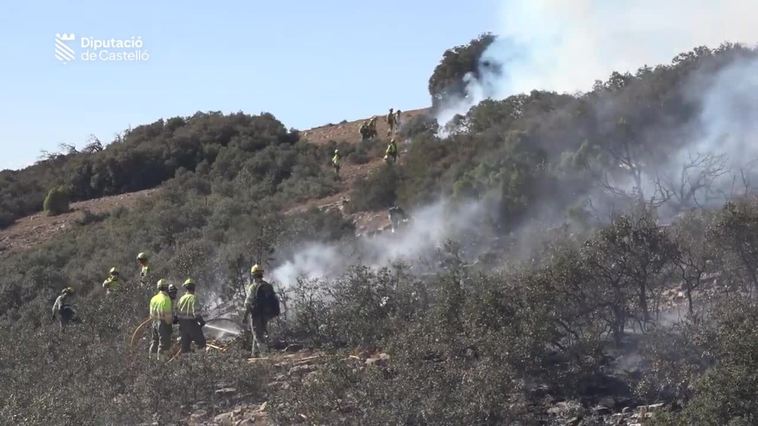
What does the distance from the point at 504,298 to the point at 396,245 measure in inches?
420

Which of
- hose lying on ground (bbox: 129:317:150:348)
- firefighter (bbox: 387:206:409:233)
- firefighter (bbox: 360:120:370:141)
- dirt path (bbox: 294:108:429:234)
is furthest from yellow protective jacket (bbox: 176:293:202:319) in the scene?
firefighter (bbox: 360:120:370:141)

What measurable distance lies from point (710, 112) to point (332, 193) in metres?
11.9

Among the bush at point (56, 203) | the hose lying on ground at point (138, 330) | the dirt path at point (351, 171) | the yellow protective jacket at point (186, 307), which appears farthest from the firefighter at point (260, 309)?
the bush at point (56, 203)

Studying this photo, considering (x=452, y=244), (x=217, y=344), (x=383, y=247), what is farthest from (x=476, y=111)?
(x=217, y=344)

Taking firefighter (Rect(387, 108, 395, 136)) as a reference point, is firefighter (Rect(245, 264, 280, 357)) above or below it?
below

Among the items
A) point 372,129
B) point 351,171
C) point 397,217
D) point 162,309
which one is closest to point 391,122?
point 372,129

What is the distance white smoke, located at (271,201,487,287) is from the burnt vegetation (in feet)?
1.67

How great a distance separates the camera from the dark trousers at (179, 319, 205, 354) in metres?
15.2

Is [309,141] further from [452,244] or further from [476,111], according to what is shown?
[452,244]

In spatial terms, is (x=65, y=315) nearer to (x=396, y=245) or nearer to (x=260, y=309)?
(x=260, y=309)

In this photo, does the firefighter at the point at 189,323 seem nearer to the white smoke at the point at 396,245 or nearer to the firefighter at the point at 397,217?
the white smoke at the point at 396,245

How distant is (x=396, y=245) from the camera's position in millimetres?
23031

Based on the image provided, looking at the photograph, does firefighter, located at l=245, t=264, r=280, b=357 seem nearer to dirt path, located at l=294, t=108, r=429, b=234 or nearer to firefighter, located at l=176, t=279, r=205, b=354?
firefighter, located at l=176, t=279, r=205, b=354

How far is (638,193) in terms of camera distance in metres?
19.9
